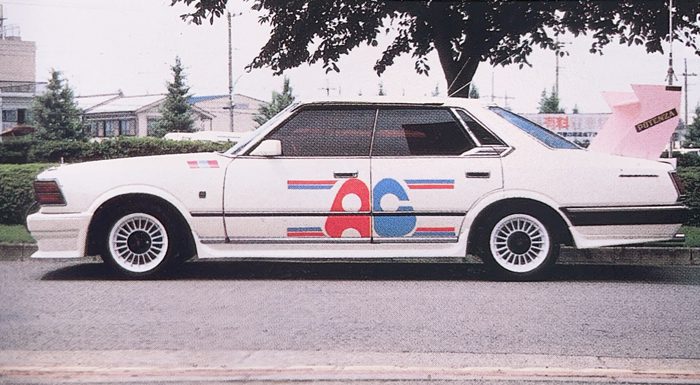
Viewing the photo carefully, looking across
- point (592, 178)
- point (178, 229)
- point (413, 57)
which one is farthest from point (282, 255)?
point (592, 178)

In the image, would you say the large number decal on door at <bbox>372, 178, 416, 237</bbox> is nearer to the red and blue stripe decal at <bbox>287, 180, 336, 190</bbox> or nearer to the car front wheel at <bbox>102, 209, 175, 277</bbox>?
the red and blue stripe decal at <bbox>287, 180, 336, 190</bbox>

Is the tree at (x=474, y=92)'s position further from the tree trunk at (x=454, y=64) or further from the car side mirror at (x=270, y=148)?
the car side mirror at (x=270, y=148)

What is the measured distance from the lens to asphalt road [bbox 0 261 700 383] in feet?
11.2

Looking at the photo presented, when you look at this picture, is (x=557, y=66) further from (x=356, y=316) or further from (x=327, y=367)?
(x=327, y=367)

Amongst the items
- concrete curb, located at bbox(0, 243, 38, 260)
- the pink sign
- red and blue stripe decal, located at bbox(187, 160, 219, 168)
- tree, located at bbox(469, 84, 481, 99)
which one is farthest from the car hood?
the pink sign

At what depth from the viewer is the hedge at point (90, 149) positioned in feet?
18.4

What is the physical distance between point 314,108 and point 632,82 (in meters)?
1.95

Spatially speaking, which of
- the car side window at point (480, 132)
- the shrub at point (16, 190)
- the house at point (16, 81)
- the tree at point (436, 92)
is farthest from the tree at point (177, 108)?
the car side window at point (480, 132)

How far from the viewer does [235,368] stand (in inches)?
124

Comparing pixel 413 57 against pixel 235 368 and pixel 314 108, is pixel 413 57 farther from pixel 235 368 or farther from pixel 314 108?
pixel 235 368

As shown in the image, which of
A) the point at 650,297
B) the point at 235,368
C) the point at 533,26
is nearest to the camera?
the point at 235,368

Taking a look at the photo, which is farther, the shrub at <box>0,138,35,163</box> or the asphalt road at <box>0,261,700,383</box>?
the shrub at <box>0,138,35,163</box>

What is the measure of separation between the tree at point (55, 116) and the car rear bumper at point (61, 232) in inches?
24.8

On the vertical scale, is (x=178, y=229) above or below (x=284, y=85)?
below
